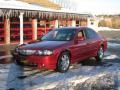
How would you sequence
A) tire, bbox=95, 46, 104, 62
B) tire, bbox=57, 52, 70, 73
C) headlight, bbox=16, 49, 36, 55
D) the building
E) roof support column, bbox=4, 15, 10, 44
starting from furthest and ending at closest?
roof support column, bbox=4, 15, 10, 44 → the building → tire, bbox=95, 46, 104, 62 → tire, bbox=57, 52, 70, 73 → headlight, bbox=16, 49, 36, 55

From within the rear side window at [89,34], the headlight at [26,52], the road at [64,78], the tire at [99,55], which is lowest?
the road at [64,78]

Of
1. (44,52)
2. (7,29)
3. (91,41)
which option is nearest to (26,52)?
(44,52)

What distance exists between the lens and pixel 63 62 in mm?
11023

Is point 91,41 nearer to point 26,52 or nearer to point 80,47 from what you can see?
point 80,47

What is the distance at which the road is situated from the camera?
880 centimetres

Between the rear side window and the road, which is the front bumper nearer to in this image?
the road

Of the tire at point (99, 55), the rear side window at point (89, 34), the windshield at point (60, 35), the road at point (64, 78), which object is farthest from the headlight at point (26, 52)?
the tire at point (99, 55)

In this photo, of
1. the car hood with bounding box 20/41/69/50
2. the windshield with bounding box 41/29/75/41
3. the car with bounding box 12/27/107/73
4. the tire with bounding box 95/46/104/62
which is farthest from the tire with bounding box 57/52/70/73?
the tire with bounding box 95/46/104/62

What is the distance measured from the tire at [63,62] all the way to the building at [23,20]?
10974 millimetres

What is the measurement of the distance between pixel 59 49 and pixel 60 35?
1439 mm

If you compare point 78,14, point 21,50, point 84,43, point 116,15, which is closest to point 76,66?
point 84,43

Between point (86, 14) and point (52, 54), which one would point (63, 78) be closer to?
point (52, 54)

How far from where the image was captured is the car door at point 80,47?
11.7 metres

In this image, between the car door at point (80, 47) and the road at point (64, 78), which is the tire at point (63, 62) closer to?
the road at point (64, 78)
